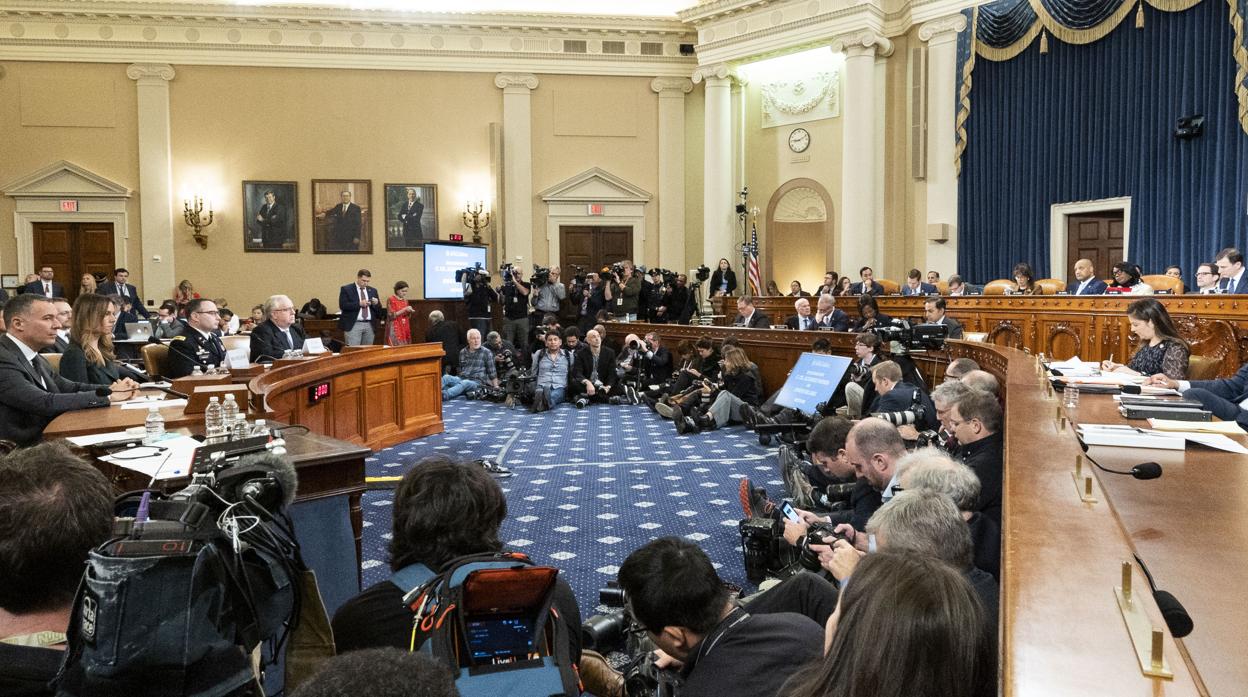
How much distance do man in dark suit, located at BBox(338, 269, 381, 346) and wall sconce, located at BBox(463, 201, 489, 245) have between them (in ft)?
11.6

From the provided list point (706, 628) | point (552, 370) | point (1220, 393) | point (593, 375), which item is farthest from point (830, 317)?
point (706, 628)

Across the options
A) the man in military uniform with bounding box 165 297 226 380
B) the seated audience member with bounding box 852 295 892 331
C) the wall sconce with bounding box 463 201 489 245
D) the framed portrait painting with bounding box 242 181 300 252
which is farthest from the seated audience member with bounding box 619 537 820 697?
the framed portrait painting with bounding box 242 181 300 252

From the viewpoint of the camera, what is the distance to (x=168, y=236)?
14.7 m

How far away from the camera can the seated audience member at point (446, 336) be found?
38.4ft

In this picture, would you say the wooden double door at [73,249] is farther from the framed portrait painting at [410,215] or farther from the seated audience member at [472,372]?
the seated audience member at [472,372]

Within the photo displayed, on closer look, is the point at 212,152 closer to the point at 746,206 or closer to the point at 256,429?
the point at 746,206

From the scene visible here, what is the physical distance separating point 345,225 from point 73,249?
171 inches

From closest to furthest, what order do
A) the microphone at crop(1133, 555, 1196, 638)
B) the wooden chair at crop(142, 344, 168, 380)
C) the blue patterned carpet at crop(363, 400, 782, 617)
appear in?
the microphone at crop(1133, 555, 1196, 638) < the blue patterned carpet at crop(363, 400, 782, 617) < the wooden chair at crop(142, 344, 168, 380)

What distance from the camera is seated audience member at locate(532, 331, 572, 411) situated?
398 inches

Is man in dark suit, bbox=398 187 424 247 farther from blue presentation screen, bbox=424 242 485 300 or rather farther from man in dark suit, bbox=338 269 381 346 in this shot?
man in dark suit, bbox=338 269 381 346

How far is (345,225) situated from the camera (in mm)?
15133

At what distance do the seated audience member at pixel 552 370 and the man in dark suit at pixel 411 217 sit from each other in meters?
5.78

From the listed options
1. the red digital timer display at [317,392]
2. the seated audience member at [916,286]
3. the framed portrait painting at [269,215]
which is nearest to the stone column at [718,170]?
the seated audience member at [916,286]

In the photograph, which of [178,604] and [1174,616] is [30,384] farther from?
[1174,616]
